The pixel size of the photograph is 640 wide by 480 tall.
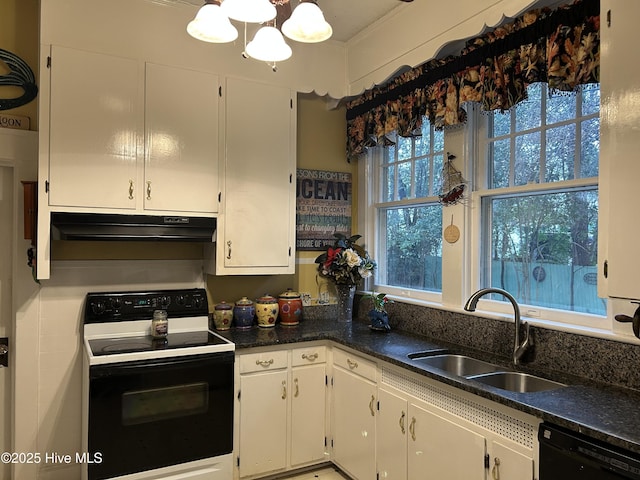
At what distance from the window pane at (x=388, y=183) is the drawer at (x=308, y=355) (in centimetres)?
121

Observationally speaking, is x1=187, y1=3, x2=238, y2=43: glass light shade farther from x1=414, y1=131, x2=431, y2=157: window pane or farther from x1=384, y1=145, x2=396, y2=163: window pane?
x1=384, y1=145, x2=396, y2=163: window pane

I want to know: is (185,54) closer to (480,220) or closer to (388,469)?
(480,220)

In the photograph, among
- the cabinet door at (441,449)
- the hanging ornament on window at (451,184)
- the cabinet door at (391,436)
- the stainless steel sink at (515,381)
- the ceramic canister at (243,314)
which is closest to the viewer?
the cabinet door at (441,449)

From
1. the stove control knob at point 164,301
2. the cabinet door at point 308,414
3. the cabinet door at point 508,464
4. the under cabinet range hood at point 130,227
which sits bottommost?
the cabinet door at point 308,414

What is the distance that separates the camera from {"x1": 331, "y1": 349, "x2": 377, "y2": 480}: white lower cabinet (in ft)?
8.35

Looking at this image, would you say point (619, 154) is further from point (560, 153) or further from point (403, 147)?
point (403, 147)

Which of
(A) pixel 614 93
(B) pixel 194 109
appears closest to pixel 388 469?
(A) pixel 614 93

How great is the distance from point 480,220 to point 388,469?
4.65ft

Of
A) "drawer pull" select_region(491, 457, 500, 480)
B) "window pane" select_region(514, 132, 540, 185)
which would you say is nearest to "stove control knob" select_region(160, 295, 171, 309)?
"drawer pull" select_region(491, 457, 500, 480)

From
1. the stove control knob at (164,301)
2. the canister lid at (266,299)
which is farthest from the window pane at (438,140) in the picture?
the stove control knob at (164,301)

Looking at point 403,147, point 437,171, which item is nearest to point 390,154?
point 403,147

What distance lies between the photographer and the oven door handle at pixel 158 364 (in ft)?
7.36

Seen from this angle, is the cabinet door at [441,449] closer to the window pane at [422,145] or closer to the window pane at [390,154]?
the window pane at [422,145]

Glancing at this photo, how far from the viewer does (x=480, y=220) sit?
8.70ft
